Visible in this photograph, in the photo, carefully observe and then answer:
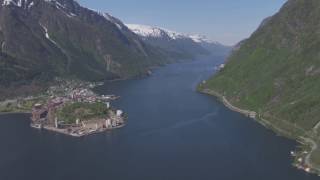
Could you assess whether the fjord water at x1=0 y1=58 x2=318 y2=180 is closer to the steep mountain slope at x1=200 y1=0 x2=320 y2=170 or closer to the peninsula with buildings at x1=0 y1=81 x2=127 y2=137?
the peninsula with buildings at x1=0 y1=81 x2=127 y2=137

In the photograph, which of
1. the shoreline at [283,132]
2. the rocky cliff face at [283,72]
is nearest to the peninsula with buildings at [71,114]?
the shoreline at [283,132]

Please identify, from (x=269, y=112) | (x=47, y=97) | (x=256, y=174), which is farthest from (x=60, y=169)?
(x=47, y=97)

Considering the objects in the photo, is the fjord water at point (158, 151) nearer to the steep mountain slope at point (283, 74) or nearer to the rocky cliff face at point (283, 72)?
the steep mountain slope at point (283, 74)

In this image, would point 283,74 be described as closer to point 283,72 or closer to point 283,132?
point 283,72

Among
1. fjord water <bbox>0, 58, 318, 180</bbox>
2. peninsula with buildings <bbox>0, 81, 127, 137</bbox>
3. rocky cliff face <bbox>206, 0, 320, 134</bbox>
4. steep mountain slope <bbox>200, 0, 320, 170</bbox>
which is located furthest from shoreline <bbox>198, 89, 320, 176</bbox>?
peninsula with buildings <bbox>0, 81, 127, 137</bbox>

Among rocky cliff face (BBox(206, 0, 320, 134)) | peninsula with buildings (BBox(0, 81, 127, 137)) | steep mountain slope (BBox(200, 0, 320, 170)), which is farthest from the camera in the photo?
peninsula with buildings (BBox(0, 81, 127, 137))

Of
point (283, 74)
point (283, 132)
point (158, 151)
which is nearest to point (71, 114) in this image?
point (158, 151)
